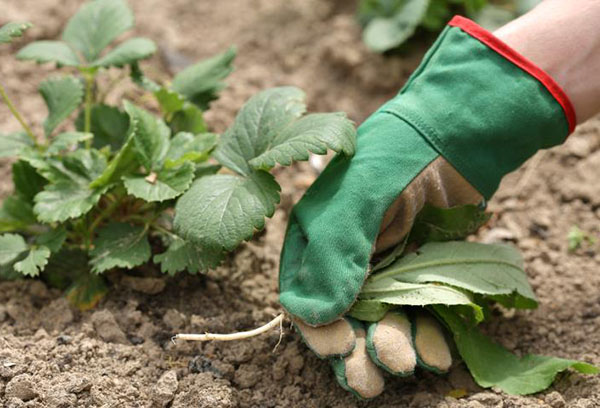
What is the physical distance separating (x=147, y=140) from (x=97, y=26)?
19.8 inches

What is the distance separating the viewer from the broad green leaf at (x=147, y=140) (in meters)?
1.83

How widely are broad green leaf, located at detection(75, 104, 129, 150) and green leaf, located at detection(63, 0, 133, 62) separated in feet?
0.51

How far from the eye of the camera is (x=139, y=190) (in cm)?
175

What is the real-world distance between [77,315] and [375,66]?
1.57m

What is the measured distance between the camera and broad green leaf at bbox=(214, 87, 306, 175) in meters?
1.80

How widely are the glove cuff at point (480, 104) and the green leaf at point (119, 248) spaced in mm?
714

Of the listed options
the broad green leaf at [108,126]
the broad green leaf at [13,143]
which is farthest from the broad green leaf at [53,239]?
the broad green leaf at [108,126]

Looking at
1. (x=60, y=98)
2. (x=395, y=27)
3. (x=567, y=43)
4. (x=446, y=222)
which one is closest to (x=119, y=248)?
(x=60, y=98)

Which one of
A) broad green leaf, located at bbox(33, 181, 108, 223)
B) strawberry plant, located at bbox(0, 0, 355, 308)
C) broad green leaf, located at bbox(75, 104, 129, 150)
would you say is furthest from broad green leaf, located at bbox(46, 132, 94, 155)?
broad green leaf, located at bbox(75, 104, 129, 150)

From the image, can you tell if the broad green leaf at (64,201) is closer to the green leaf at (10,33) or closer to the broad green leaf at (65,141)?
the broad green leaf at (65,141)

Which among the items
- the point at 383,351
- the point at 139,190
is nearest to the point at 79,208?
the point at 139,190

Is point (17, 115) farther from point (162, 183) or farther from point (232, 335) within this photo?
point (232, 335)

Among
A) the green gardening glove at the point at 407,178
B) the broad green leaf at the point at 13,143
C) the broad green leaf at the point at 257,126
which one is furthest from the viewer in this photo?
the broad green leaf at the point at 13,143

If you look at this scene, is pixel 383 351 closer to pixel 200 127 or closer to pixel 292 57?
pixel 200 127
